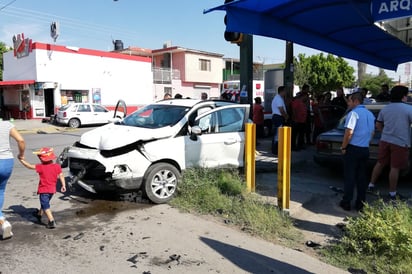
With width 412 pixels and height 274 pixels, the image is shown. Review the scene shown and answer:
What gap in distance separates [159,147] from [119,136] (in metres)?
0.67

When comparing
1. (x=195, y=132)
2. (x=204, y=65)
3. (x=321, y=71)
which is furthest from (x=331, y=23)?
(x=321, y=71)

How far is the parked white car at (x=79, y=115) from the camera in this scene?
23.0m

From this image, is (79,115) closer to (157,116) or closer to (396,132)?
(157,116)

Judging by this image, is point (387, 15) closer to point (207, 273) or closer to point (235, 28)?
point (235, 28)

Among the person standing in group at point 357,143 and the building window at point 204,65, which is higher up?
the building window at point 204,65

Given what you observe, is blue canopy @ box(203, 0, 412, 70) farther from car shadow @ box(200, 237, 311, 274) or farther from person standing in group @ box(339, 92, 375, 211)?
car shadow @ box(200, 237, 311, 274)

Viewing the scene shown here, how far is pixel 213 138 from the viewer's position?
23.4 ft

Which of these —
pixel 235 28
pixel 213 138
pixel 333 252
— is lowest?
pixel 333 252

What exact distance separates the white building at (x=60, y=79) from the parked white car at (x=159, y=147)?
21.6 meters

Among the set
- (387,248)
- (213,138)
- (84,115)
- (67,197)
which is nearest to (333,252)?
(387,248)

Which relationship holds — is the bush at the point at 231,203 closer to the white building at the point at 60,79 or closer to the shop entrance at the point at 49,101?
the white building at the point at 60,79

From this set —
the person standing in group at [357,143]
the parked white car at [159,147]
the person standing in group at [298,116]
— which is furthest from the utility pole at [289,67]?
the person standing in group at [357,143]

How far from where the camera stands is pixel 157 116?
24.0ft

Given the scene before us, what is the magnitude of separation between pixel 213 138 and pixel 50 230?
3.22 meters
